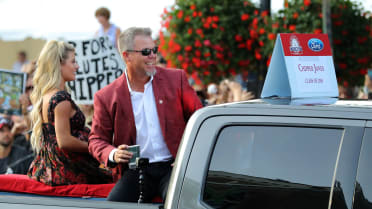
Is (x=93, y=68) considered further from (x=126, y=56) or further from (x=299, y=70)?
(x=299, y=70)

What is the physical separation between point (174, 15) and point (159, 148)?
679 cm

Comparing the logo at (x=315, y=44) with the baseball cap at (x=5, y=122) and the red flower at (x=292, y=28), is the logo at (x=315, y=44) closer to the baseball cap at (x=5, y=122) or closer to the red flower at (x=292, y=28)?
the baseball cap at (x=5, y=122)

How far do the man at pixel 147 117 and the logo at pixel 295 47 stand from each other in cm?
96

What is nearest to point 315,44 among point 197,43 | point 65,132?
point 65,132

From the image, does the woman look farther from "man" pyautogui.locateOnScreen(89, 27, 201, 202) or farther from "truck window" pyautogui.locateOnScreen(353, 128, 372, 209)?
"truck window" pyautogui.locateOnScreen(353, 128, 372, 209)

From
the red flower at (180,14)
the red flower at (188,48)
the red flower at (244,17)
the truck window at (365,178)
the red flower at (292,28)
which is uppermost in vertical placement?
the red flower at (180,14)

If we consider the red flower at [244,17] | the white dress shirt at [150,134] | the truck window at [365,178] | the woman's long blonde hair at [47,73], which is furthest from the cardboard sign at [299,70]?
the red flower at [244,17]

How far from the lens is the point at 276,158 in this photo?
2.34m

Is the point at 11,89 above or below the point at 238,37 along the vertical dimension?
below

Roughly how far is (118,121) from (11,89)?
11.5ft

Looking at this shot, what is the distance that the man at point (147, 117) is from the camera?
3631 millimetres

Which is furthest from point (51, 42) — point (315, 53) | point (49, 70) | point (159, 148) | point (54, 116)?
point (315, 53)

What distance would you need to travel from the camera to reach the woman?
3.98 m

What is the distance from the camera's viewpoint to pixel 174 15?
10203 mm
